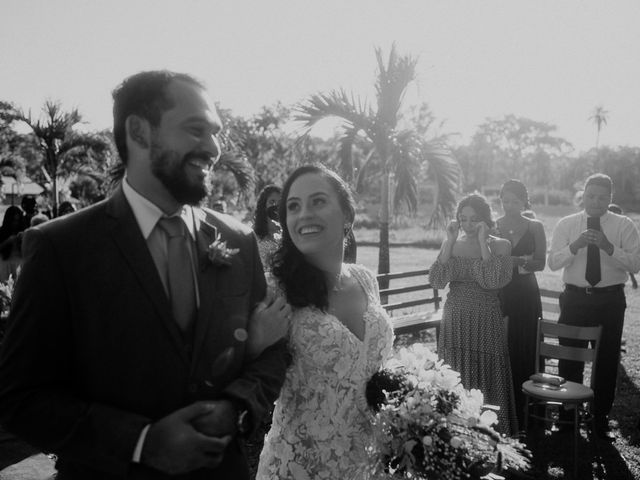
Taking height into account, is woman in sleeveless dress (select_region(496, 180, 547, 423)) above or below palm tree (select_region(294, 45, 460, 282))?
below

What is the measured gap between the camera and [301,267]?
2768 millimetres

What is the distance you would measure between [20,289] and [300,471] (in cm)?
160

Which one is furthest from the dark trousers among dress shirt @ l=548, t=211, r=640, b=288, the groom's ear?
the groom's ear

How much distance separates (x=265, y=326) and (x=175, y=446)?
21.7 inches

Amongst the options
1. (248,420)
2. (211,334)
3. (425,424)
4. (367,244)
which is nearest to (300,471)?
(425,424)

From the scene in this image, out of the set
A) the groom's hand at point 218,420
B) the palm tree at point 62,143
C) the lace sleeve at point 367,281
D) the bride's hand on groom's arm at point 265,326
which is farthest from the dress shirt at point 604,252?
the palm tree at point 62,143

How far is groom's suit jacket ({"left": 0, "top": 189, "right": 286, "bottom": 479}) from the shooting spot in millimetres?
1586

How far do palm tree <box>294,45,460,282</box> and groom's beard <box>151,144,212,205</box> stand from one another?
8616 millimetres

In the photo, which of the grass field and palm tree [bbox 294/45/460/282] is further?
palm tree [bbox 294/45/460/282]

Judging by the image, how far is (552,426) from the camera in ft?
18.9

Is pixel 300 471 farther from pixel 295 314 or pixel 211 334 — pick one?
pixel 211 334

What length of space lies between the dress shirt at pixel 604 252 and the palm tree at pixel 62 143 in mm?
11576

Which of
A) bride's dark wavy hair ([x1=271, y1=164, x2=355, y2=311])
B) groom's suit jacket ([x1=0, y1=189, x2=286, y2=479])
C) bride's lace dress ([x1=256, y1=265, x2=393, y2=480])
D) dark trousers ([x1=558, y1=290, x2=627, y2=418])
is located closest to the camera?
groom's suit jacket ([x1=0, y1=189, x2=286, y2=479])

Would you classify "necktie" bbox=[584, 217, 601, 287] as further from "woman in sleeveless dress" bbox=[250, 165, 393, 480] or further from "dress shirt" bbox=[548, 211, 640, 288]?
"woman in sleeveless dress" bbox=[250, 165, 393, 480]
